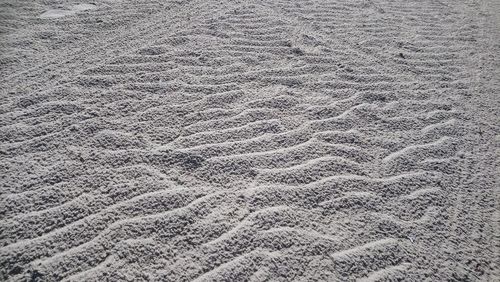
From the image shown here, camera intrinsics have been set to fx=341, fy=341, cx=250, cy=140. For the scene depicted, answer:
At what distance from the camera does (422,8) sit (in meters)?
5.74

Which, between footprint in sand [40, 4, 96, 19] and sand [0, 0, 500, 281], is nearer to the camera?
sand [0, 0, 500, 281]

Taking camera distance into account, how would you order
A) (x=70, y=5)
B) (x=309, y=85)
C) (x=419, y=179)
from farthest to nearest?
(x=70, y=5) → (x=309, y=85) → (x=419, y=179)

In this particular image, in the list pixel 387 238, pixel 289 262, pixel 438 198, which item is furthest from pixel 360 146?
pixel 289 262

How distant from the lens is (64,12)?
14.2 ft

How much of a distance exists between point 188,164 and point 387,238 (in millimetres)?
1447

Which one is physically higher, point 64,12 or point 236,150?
point 64,12

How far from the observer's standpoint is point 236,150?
268 centimetres

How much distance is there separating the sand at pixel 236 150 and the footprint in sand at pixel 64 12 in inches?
1.4

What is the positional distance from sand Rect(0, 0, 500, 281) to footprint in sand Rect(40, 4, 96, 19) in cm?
4

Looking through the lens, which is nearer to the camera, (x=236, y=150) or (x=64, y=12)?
(x=236, y=150)

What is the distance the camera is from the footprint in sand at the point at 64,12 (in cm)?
421

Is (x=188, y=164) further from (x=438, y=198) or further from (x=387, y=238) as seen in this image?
(x=438, y=198)

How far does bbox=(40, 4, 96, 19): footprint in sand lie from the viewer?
4.21 m

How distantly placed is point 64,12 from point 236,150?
10.7ft
